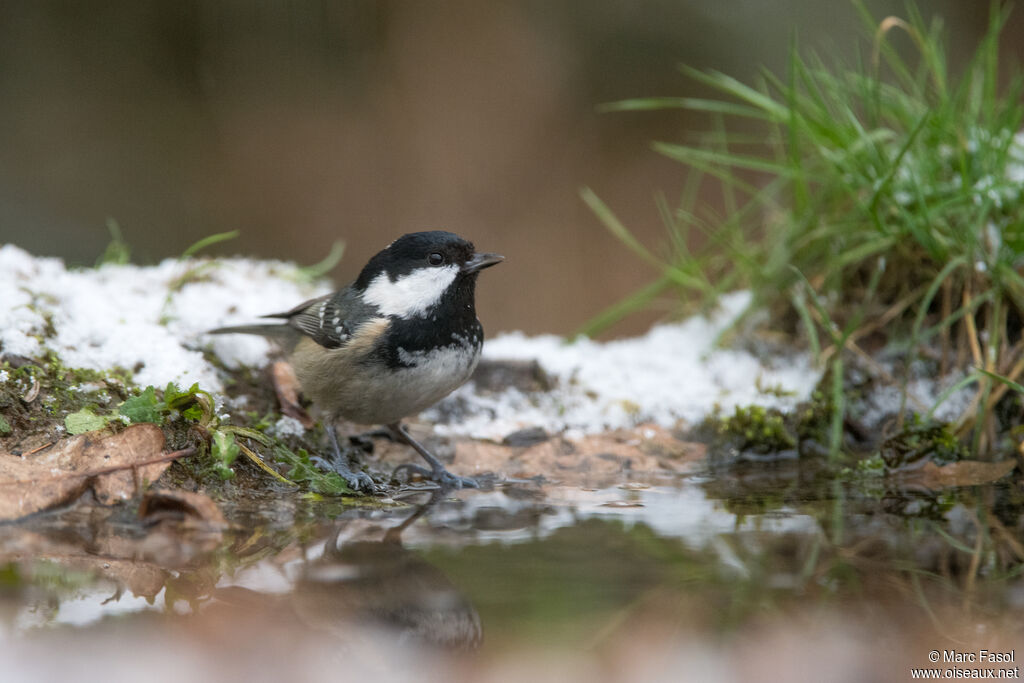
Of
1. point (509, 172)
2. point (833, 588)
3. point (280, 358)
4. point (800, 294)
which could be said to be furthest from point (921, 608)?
point (509, 172)

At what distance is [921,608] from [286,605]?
47.7 inches

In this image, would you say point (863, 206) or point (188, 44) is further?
point (188, 44)

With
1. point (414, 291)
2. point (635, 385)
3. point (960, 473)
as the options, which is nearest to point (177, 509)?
point (414, 291)

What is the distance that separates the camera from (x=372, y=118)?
32.4 feet

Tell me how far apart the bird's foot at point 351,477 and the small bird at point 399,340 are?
0.07 feet

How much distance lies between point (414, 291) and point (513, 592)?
1819mm

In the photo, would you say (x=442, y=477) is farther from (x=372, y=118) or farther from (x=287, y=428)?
(x=372, y=118)

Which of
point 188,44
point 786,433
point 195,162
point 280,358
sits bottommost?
point 786,433

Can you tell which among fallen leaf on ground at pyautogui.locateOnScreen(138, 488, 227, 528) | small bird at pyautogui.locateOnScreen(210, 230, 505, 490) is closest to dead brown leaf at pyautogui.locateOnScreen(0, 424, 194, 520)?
fallen leaf on ground at pyautogui.locateOnScreen(138, 488, 227, 528)

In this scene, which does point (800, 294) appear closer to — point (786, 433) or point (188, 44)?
point (786, 433)

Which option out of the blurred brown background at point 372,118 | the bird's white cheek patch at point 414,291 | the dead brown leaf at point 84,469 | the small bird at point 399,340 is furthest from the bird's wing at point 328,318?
the blurred brown background at point 372,118

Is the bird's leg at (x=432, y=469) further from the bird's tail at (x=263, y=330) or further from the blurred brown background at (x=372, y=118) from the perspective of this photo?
the blurred brown background at (x=372, y=118)

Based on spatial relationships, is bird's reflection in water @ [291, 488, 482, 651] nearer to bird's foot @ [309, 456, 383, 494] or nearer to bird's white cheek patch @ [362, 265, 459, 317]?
bird's foot @ [309, 456, 383, 494]

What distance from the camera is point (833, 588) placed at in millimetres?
1708
